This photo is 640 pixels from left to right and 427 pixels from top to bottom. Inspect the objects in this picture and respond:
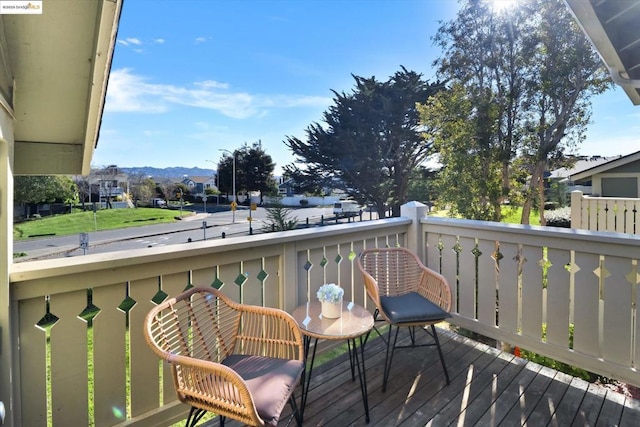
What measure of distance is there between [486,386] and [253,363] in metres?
1.56

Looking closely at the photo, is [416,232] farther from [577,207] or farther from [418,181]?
[418,181]

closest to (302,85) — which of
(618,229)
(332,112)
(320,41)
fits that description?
(332,112)

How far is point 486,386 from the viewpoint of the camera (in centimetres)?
212

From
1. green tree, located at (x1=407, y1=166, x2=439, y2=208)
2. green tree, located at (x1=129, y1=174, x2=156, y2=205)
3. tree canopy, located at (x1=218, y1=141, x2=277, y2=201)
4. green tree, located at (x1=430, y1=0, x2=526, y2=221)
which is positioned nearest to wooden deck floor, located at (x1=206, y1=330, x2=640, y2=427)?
green tree, located at (x1=430, y1=0, x2=526, y2=221)

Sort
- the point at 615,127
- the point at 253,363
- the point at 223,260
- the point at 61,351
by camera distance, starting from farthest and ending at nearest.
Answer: the point at 615,127 < the point at 223,260 < the point at 253,363 < the point at 61,351

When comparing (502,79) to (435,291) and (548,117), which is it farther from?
(435,291)

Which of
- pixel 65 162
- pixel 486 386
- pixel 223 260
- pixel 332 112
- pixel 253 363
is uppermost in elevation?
pixel 332 112

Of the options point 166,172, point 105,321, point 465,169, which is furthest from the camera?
point 166,172

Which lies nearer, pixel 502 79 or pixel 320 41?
pixel 502 79

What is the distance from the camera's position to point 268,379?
144 cm

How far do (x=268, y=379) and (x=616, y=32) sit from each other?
11.7ft

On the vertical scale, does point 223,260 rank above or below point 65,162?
below

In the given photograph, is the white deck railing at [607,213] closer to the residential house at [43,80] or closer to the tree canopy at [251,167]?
the residential house at [43,80]

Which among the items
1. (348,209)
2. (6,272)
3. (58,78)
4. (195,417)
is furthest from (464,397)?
(348,209)
